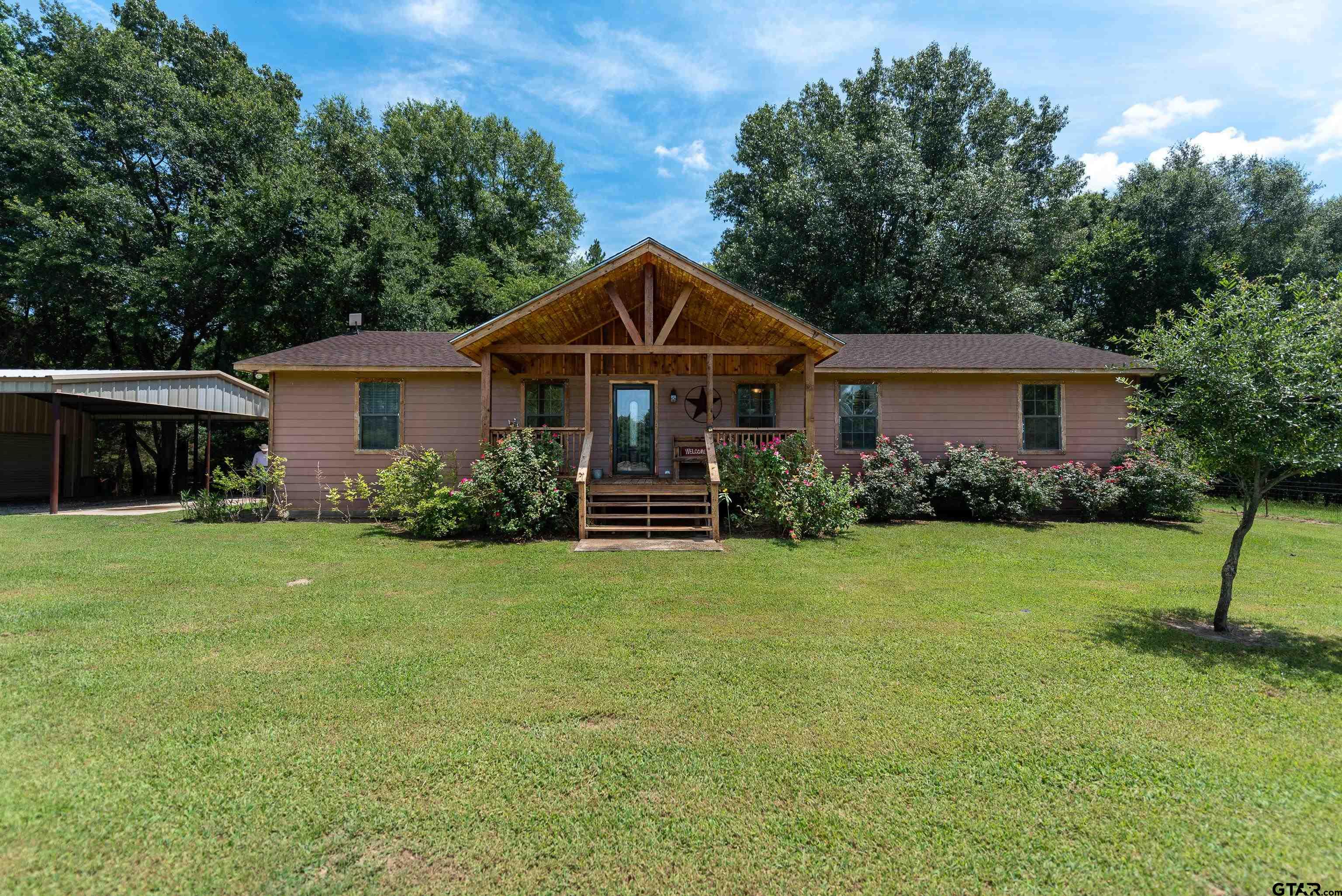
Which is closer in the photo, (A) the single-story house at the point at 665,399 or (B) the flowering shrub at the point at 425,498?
(B) the flowering shrub at the point at 425,498

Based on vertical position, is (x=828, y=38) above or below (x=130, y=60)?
below

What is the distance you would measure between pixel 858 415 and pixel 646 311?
17.6 ft

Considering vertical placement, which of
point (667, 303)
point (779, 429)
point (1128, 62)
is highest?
point (1128, 62)

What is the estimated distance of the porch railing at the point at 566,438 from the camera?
30.7 ft

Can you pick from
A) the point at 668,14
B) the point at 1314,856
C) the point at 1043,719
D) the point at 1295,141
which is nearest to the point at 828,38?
the point at 668,14

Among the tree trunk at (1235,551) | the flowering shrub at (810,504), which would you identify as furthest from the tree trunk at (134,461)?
the tree trunk at (1235,551)

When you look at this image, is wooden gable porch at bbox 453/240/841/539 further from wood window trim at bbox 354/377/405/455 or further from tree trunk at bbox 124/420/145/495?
tree trunk at bbox 124/420/145/495

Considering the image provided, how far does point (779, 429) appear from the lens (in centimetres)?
945

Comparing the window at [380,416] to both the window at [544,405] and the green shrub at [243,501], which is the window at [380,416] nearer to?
the green shrub at [243,501]

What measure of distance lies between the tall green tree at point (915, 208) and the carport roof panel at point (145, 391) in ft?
54.8

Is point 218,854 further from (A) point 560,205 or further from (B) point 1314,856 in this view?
(A) point 560,205

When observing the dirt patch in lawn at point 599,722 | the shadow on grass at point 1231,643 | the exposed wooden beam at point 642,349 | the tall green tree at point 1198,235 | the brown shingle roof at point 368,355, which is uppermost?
the tall green tree at point 1198,235

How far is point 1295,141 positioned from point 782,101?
1874 cm

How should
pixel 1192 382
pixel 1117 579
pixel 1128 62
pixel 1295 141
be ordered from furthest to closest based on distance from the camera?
1. pixel 1295 141
2. pixel 1128 62
3. pixel 1117 579
4. pixel 1192 382
